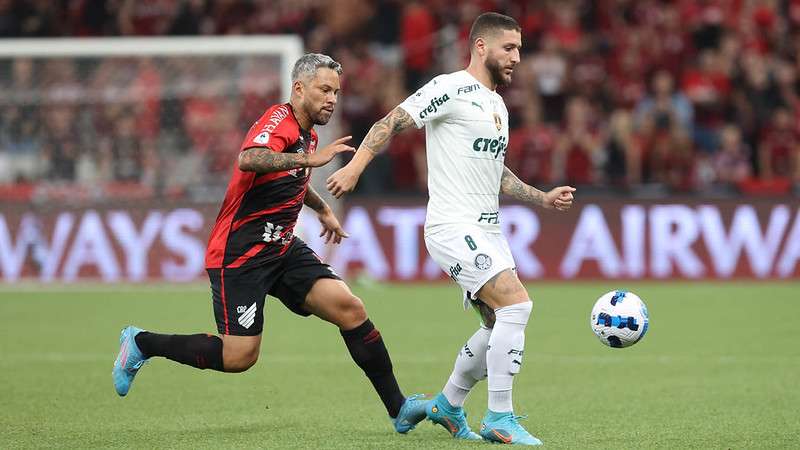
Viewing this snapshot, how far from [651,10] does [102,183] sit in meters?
8.90

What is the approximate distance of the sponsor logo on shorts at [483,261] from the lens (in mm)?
6512

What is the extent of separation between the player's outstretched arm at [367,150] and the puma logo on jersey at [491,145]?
1.28 feet

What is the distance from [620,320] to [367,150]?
67.7 inches

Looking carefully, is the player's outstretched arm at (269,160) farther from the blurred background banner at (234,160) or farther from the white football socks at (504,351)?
the blurred background banner at (234,160)

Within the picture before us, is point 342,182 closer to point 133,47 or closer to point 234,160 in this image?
point 234,160

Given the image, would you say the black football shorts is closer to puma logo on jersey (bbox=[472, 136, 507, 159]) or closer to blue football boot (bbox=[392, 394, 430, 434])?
blue football boot (bbox=[392, 394, 430, 434])

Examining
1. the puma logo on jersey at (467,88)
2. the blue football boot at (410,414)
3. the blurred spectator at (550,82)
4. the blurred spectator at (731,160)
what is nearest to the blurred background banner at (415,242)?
the blurred spectator at (731,160)

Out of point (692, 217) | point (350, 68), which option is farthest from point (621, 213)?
point (350, 68)

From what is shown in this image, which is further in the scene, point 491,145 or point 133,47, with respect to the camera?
point 133,47

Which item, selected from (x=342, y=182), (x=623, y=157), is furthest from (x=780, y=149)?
(x=342, y=182)

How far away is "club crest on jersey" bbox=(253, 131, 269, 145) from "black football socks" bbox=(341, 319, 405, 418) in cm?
118

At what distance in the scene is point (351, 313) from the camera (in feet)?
23.2

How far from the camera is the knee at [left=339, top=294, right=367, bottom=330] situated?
705cm

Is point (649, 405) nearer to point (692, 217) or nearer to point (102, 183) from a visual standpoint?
point (692, 217)
